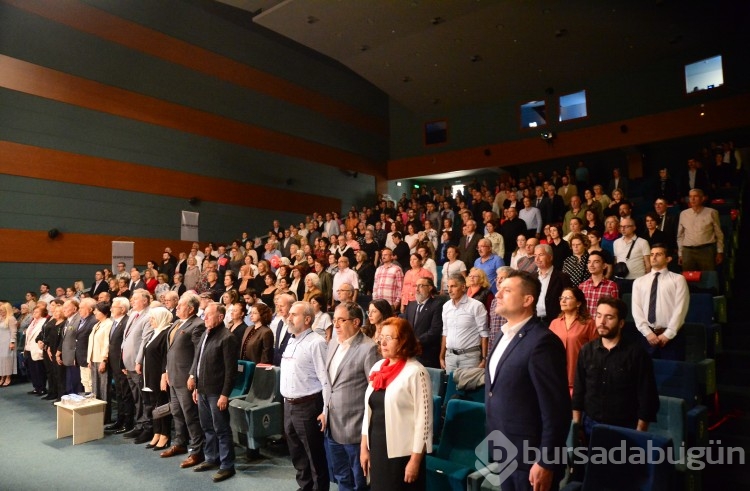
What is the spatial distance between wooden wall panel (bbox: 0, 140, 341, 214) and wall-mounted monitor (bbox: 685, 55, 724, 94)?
987 cm

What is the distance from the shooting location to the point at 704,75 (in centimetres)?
1108

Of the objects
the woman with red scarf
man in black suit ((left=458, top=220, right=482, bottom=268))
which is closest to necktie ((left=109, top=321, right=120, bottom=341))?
the woman with red scarf

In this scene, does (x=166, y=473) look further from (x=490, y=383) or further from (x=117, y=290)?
(x=117, y=290)

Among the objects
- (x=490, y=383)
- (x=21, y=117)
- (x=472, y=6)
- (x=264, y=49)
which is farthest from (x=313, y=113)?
(x=490, y=383)

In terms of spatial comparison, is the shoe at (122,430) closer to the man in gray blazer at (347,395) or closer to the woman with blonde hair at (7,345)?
the man in gray blazer at (347,395)

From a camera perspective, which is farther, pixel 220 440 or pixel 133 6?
pixel 133 6

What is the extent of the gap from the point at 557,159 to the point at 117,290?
11.3 m

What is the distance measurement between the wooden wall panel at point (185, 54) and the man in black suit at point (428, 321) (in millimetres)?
10137

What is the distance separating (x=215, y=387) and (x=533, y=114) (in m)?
12.2

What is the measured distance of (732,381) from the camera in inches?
157

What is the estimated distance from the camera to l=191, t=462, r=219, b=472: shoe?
146 inches

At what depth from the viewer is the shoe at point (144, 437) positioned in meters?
4.50

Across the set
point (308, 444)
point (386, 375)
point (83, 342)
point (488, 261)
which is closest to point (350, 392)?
point (308, 444)

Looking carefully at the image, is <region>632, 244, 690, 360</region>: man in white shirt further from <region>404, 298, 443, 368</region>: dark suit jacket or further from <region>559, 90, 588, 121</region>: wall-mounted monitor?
<region>559, 90, 588, 121</region>: wall-mounted monitor
